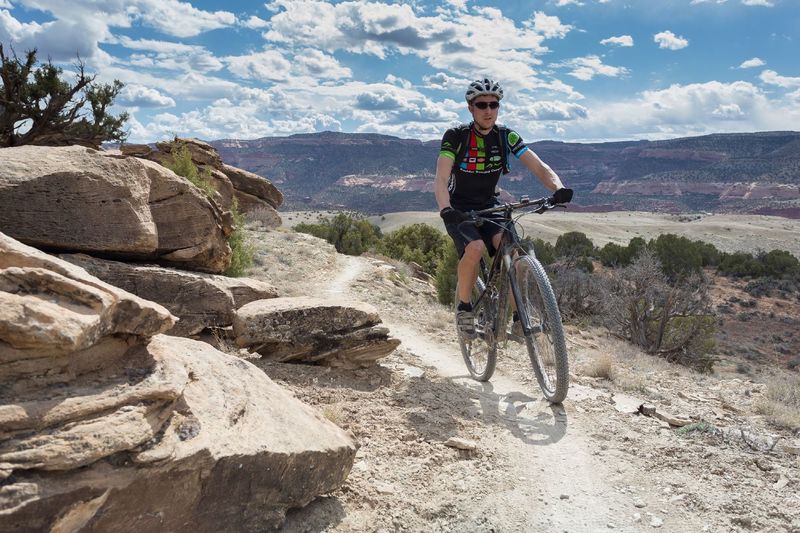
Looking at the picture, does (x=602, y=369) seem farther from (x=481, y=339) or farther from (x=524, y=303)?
(x=524, y=303)

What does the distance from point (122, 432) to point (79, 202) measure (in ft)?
11.4

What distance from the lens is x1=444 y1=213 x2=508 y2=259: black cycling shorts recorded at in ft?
18.7

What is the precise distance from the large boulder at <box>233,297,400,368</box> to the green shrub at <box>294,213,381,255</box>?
29.2 metres

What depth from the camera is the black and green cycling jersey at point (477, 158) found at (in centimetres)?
591

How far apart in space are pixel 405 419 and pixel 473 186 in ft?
8.34

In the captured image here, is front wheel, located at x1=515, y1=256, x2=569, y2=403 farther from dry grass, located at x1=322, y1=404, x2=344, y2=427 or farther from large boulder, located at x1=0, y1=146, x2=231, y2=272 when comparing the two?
large boulder, located at x1=0, y1=146, x2=231, y2=272

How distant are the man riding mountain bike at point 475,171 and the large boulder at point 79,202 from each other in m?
3.06

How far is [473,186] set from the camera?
20.1 ft

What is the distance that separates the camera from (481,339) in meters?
6.46

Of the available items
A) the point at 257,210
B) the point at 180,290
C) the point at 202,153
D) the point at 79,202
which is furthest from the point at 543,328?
the point at 257,210

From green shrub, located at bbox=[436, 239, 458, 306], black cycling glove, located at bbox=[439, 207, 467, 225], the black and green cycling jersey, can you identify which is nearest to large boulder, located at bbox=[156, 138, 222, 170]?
green shrub, located at bbox=[436, 239, 458, 306]

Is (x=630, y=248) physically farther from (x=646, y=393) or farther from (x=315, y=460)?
(x=315, y=460)

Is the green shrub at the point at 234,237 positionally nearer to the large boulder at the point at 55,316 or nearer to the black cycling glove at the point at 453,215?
the black cycling glove at the point at 453,215

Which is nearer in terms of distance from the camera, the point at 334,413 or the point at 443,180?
the point at 334,413
